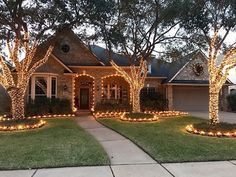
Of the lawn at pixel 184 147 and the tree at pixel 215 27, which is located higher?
the tree at pixel 215 27

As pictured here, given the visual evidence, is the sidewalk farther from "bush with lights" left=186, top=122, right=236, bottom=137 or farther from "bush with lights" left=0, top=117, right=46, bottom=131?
"bush with lights" left=0, top=117, right=46, bottom=131

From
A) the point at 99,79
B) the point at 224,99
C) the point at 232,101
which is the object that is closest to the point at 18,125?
the point at 99,79

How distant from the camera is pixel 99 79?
22891mm

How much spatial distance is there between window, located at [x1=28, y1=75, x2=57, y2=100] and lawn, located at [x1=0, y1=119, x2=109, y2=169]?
9.37 m

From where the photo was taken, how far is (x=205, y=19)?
12.2 m

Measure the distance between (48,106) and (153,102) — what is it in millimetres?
8753

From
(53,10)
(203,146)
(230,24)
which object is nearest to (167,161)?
(203,146)

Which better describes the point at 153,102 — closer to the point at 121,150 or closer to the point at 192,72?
the point at 192,72

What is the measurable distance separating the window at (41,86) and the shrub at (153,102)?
7.67 meters

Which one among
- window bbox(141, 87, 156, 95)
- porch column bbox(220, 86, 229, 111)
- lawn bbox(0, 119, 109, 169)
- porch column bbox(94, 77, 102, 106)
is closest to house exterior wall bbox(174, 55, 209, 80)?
porch column bbox(220, 86, 229, 111)

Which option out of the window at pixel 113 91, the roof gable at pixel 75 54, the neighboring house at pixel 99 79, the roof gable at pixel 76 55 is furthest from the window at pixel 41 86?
the window at pixel 113 91

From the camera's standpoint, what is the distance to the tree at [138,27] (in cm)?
1530

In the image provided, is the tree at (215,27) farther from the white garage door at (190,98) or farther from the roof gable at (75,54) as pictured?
the white garage door at (190,98)

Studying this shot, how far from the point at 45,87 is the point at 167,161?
15104 millimetres
